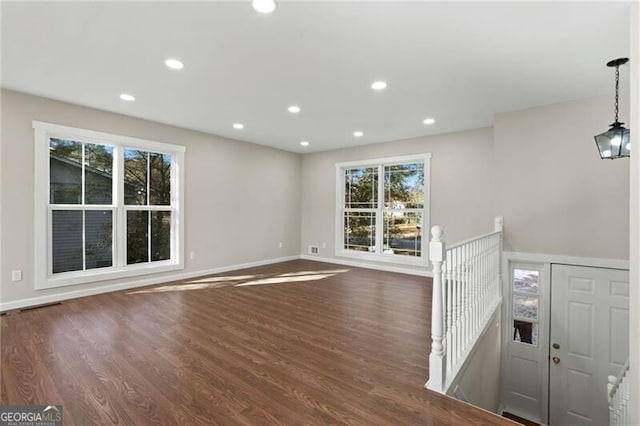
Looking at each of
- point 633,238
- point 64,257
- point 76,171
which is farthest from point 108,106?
point 633,238

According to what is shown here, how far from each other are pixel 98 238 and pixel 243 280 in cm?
225

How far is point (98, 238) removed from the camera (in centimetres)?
436

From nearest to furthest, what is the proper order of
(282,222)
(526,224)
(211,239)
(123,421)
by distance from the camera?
1. (123,421)
2. (526,224)
3. (211,239)
4. (282,222)

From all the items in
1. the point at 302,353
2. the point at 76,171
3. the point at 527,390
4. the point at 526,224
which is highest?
the point at 76,171

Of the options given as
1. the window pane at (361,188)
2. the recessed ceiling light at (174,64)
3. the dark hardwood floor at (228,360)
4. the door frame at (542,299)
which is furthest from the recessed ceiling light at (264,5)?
the window pane at (361,188)

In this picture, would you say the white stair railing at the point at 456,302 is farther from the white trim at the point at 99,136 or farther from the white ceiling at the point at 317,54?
the white trim at the point at 99,136

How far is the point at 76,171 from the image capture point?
4.16 m

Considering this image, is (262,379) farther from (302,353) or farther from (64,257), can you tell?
(64,257)

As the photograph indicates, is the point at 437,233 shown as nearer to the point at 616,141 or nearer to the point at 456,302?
the point at 456,302

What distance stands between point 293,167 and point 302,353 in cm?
537

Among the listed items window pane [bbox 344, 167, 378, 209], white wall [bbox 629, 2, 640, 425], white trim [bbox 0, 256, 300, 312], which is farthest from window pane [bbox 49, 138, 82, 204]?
white wall [bbox 629, 2, 640, 425]

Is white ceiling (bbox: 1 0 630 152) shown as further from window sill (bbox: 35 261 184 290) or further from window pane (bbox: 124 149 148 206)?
window sill (bbox: 35 261 184 290)

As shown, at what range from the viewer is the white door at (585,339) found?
350cm

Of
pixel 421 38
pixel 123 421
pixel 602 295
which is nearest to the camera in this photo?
pixel 123 421
